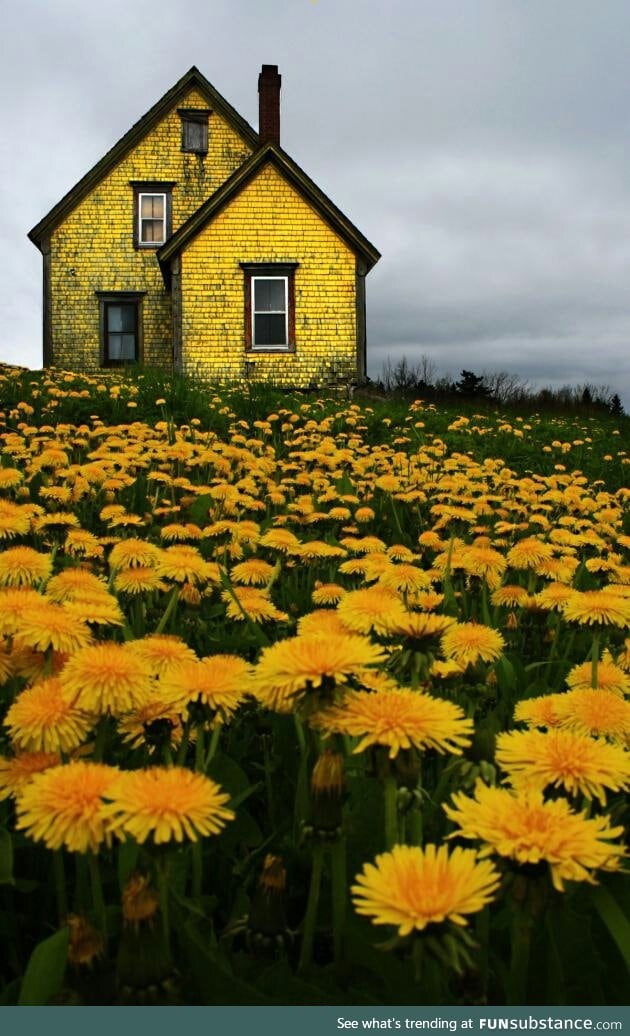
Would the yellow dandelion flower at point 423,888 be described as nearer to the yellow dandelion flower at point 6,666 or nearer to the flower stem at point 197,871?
the flower stem at point 197,871

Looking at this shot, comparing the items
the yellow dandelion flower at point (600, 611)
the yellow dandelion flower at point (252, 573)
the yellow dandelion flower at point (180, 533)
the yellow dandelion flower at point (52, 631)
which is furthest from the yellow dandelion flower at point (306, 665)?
the yellow dandelion flower at point (180, 533)

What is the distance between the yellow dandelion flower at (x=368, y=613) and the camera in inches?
50.1

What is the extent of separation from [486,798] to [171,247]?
16.6 m

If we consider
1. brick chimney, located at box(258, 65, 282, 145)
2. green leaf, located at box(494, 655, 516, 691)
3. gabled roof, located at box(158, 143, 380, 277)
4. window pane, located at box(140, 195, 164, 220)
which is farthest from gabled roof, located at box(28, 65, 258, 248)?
green leaf, located at box(494, 655, 516, 691)

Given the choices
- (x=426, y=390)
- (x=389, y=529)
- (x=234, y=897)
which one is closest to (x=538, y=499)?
(x=389, y=529)

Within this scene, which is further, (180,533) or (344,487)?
(344,487)

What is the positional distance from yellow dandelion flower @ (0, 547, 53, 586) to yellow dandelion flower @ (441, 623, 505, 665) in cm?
93

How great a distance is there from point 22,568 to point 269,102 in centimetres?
1771

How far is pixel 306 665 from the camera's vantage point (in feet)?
3.05

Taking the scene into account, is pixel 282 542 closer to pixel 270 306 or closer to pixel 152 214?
pixel 270 306

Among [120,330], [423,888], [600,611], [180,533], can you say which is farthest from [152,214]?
[423,888]

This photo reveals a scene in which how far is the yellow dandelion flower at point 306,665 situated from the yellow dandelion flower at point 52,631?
0.36m

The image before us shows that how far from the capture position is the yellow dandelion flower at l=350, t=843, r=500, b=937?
68cm

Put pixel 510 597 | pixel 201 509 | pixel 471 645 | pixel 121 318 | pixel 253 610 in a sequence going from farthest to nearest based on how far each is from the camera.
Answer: pixel 121 318 < pixel 201 509 < pixel 510 597 < pixel 253 610 < pixel 471 645
